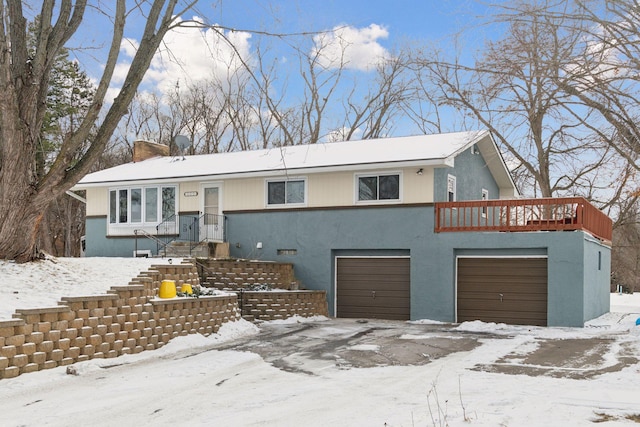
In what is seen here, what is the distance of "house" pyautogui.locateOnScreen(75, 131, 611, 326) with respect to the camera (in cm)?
1644

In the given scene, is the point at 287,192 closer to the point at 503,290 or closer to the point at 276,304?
the point at 276,304

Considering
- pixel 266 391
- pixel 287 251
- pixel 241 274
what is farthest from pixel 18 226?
pixel 287 251

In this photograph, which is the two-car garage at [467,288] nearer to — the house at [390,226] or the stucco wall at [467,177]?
the house at [390,226]

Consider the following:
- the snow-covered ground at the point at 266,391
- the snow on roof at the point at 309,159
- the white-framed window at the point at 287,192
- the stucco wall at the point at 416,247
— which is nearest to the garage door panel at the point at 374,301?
the stucco wall at the point at 416,247

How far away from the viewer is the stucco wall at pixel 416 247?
16.0 meters

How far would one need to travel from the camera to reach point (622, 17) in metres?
6.85

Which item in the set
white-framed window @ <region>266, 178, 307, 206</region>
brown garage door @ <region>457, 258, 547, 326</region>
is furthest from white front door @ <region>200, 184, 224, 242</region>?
brown garage door @ <region>457, 258, 547, 326</region>

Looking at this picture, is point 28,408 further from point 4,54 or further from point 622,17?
point 622,17

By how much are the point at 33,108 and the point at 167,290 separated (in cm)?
440

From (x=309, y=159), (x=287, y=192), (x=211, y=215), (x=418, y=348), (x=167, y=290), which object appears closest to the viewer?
(x=418, y=348)

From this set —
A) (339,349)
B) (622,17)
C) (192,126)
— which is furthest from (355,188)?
(192,126)

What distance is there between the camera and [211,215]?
2089cm

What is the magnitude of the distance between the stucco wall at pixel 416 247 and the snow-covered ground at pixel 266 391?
14.8 feet

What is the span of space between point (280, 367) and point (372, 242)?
904 centimetres
